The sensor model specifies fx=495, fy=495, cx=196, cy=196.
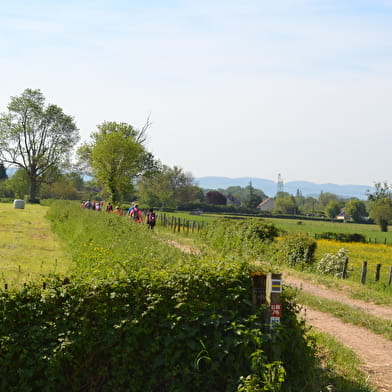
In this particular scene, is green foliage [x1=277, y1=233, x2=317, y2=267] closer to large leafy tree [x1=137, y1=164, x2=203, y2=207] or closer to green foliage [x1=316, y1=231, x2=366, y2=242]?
green foliage [x1=316, y1=231, x2=366, y2=242]

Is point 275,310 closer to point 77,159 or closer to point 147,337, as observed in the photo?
point 147,337

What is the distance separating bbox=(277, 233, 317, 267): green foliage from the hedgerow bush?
53.7ft

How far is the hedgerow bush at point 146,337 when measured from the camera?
226 inches

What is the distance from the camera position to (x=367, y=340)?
9758 mm

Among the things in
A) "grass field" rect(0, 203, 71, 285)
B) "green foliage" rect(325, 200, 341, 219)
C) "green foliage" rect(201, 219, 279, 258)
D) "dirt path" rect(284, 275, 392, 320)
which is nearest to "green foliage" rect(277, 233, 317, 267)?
"green foliage" rect(201, 219, 279, 258)

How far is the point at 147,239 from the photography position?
38.9 ft

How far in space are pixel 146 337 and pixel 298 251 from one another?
57.4 ft

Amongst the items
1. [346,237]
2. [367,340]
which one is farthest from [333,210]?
[367,340]

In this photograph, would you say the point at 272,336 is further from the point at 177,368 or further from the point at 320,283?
the point at 320,283

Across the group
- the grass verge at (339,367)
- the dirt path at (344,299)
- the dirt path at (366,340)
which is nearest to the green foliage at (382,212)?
the dirt path at (344,299)

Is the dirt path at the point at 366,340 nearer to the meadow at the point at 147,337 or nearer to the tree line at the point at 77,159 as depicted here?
the meadow at the point at 147,337

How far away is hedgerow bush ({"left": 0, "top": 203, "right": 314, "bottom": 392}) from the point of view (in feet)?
18.8

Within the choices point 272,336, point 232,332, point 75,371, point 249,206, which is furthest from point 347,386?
point 249,206

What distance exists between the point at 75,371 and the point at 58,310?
29.9 inches
